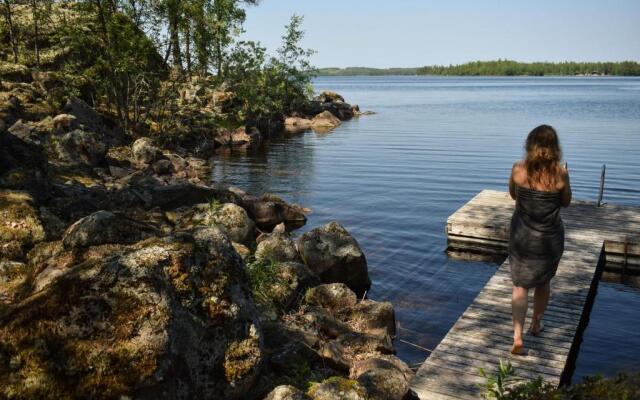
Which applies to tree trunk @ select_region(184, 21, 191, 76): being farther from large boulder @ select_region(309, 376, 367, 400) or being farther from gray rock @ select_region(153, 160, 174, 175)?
large boulder @ select_region(309, 376, 367, 400)

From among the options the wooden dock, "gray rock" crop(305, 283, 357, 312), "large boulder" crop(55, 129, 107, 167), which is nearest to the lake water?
the wooden dock

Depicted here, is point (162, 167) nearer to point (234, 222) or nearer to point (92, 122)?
point (92, 122)

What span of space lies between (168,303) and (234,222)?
9512mm

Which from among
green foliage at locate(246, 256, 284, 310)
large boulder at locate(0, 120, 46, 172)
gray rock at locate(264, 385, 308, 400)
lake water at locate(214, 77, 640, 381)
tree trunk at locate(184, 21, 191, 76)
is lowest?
lake water at locate(214, 77, 640, 381)

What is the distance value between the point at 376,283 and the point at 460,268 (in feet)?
9.85

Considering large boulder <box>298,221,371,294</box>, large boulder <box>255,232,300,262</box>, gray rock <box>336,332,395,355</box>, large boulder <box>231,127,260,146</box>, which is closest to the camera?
gray rock <box>336,332,395,355</box>

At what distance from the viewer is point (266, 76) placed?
Result: 164 ft

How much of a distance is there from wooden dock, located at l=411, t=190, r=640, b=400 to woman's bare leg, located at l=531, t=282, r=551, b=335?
24 cm

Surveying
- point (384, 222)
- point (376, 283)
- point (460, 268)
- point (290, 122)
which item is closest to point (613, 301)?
point (460, 268)

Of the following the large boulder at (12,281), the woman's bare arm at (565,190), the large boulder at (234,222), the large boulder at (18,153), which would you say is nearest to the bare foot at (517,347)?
the woman's bare arm at (565,190)

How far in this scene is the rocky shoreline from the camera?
5102mm

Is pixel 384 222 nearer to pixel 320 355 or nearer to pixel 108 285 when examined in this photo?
pixel 320 355

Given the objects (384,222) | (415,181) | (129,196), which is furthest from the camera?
(415,181)

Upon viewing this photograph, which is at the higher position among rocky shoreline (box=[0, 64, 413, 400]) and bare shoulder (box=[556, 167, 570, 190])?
bare shoulder (box=[556, 167, 570, 190])
